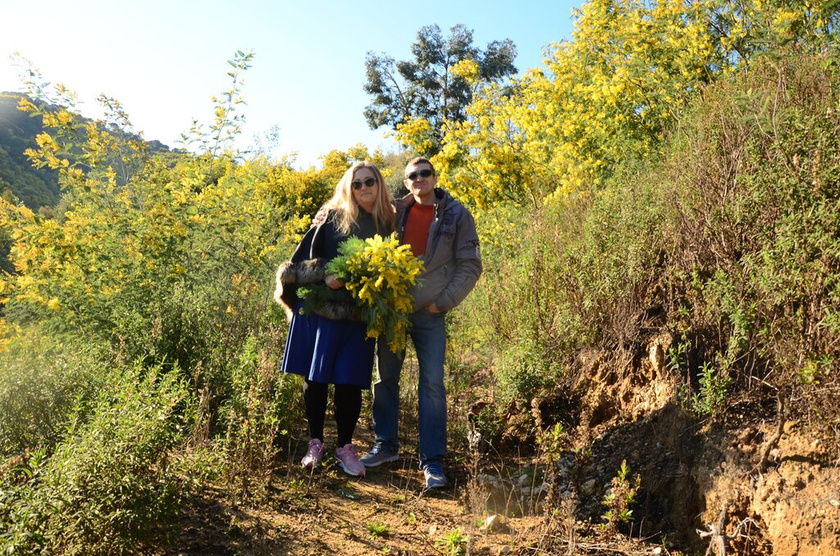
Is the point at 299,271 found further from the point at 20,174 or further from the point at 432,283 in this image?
the point at 20,174

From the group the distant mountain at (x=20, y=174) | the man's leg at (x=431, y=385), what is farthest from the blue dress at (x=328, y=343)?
the distant mountain at (x=20, y=174)

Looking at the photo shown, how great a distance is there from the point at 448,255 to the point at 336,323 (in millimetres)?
738

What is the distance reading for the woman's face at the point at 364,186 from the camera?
3430 millimetres

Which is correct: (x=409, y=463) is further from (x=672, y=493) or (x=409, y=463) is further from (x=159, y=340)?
(x=159, y=340)

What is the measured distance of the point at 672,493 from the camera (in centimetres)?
304

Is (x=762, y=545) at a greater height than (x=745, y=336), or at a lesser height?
lesser

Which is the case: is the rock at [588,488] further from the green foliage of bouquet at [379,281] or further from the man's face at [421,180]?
the man's face at [421,180]

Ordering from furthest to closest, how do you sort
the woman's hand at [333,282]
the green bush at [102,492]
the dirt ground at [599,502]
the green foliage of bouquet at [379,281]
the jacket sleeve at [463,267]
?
the jacket sleeve at [463,267] < the woman's hand at [333,282] < the green foliage of bouquet at [379,281] < the dirt ground at [599,502] < the green bush at [102,492]

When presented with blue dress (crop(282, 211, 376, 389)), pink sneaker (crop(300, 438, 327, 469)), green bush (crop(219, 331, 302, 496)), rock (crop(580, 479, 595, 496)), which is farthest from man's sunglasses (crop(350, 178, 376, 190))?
rock (crop(580, 479, 595, 496))

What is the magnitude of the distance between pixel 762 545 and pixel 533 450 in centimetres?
154

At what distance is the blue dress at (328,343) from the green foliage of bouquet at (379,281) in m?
0.15

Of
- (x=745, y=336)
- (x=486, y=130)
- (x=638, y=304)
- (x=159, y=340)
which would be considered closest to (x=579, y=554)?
(x=745, y=336)

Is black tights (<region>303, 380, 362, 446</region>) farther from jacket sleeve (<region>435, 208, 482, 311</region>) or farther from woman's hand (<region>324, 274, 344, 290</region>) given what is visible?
jacket sleeve (<region>435, 208, 482, 311</region>)

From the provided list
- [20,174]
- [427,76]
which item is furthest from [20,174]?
[427,76]
